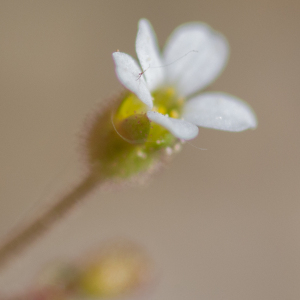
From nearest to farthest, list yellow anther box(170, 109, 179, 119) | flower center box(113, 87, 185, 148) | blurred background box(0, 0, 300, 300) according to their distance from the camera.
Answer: flower center box(113, 87, 185, 148) < yellow anther box(170, 109, 179, 119) < blurred background box(0, 0, 300, 300)

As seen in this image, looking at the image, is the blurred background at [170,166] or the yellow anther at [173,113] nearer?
the yellow anther at [173,113]

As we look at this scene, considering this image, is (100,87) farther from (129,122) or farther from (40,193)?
(129,122)

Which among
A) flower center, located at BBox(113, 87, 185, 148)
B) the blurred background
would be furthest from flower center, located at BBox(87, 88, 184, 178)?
the blurred background

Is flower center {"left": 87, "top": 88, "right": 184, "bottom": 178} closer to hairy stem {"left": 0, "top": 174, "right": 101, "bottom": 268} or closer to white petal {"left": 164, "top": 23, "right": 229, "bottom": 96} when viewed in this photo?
hairy stem {"left": 0, "top": 174, "right": 101, "bottom": 268}

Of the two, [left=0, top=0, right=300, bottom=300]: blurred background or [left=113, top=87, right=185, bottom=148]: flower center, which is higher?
[left=0, top=0, right=300, bottom=300]: blurred background

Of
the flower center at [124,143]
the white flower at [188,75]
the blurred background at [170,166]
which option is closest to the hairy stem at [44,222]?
the flower center at [124,143]

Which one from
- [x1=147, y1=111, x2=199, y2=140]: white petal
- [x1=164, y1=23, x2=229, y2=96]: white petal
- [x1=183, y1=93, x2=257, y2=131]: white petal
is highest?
[x1=164, y1=23, x2=229, y2=96]: white petal

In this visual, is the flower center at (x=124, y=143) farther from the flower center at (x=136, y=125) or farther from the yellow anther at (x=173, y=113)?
the yellow anther at (x=173, y=113)
